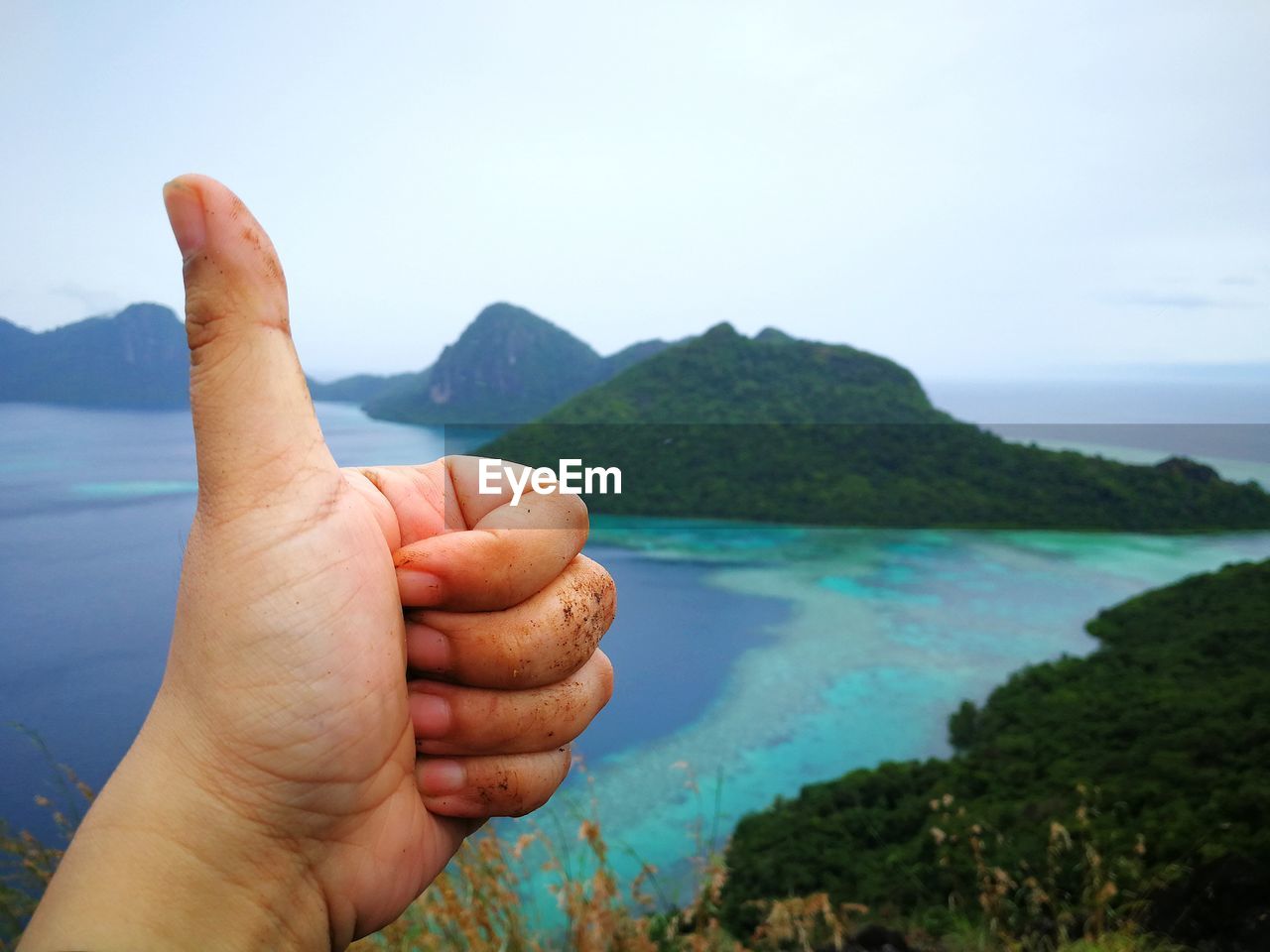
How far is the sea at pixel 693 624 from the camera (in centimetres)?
1791

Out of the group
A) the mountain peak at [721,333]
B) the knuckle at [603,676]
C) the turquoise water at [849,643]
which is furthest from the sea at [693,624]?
the mountain peak at [721,333]

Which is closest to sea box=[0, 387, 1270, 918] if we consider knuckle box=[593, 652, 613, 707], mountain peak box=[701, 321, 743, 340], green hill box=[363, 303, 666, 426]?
knuckle box=[593, 652, 613, 707]

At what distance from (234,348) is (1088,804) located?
12.8 meters

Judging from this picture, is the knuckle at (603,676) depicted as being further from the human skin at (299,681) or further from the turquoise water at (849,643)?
the turquoise water at (849,643)

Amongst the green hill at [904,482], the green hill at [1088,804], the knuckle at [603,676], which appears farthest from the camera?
the green hill at [904,482]

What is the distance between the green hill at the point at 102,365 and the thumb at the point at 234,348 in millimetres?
31334

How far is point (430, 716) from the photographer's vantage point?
1.65m

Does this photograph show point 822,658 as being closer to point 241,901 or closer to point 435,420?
point 241,901

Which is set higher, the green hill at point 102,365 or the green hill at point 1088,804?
the green hill at point 102,365

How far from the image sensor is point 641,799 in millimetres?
18000

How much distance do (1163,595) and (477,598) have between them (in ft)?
112

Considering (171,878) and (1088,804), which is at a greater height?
(171,878)

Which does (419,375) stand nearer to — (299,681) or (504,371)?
(504,371)

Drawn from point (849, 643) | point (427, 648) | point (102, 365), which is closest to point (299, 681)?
point (427, 648)
